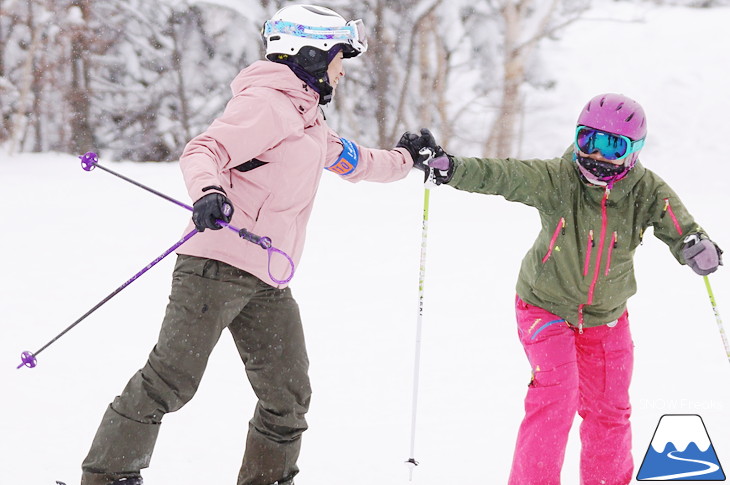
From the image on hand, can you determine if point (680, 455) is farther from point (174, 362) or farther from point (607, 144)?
point (174, 362)

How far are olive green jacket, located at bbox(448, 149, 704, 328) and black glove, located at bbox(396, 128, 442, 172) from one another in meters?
0.28

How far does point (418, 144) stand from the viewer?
3785 millimetres

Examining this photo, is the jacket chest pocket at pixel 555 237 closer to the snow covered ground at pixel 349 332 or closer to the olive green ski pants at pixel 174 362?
the olive green ski pants at pixel 174 362

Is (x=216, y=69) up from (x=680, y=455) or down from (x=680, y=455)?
up

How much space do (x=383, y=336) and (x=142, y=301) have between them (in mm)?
2040

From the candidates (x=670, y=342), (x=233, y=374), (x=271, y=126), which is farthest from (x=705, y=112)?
(x=271, y=126)

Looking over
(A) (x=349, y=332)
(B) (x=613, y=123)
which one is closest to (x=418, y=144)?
(B) (x=613, y=123)

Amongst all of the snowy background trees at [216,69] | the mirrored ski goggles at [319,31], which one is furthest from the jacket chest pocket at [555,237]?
the snowy background trees at [216,69]

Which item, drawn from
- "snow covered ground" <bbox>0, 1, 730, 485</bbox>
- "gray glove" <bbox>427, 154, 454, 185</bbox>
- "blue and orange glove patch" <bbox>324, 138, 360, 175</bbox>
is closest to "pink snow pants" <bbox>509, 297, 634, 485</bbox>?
"snow covered ground" <bbox>0, 1, 730, 485</bbox>

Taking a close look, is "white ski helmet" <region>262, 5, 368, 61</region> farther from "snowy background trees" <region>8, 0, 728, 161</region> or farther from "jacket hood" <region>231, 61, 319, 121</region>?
"snowy background trees" <region>8, 0, 728, 161</region>

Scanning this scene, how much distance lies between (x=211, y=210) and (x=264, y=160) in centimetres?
45

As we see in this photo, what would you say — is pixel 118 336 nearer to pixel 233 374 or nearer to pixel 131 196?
pixel 233 374

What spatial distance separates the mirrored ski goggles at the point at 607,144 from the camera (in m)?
3.29

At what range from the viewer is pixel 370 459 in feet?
14.0
